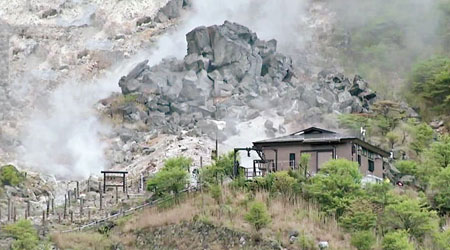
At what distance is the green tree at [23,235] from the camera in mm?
48812

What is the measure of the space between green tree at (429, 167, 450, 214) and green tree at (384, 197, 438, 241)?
405cm

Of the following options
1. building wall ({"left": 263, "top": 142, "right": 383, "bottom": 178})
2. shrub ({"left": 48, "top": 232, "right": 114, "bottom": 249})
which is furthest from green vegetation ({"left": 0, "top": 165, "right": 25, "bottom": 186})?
building wall ({"left": 263, "top": 142, "right": 383, "bottom": 178})

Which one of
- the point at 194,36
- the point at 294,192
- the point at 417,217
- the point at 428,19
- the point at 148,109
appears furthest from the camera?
the point at 428,19

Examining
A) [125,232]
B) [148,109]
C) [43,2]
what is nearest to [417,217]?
[125,232]

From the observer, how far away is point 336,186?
5456 centimetres

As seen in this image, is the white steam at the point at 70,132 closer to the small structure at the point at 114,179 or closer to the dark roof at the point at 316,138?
the small structure at the point at 114,179

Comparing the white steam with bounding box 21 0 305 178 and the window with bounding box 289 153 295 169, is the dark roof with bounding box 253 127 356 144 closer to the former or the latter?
the window with bounding box 289 153 295 169

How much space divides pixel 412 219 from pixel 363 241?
10.3 feet

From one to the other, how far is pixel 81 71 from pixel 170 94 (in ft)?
52.6

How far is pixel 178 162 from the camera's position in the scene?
196 feet

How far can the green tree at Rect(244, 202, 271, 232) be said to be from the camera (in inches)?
2005

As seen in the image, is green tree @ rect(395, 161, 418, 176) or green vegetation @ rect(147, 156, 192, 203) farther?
green tree @ rect(395, 161, 418, 176)

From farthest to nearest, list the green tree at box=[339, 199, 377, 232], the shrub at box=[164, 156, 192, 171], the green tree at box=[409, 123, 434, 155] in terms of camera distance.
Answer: the green tree at box=[409, 123, 434, 155] < the shrub at box=[164, 156, 192, 171] < the green tree at box=[339, 199, 377, 232]

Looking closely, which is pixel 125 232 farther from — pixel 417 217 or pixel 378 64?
pixel 378 64
